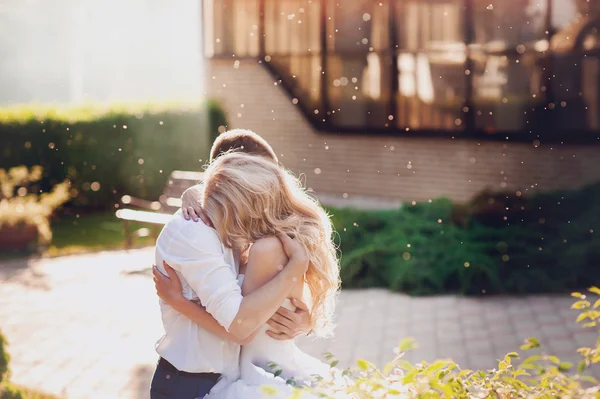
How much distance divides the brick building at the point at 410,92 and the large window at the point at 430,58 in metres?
0.02

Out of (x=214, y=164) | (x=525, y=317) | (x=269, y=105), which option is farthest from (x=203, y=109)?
(x=214, y=164)

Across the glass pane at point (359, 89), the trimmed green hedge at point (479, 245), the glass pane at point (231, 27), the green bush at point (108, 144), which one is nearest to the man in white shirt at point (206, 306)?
the trimmed green hedge at point (479, 245)

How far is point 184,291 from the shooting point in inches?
117

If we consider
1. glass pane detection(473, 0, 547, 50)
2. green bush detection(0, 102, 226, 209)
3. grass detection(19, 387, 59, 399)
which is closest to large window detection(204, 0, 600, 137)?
glass pane detection(473, 0, 547, 50)

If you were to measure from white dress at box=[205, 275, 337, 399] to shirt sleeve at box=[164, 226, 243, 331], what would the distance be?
7.2 inches

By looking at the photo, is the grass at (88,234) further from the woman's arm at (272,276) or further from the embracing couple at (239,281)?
the woman's arm at (272,276)

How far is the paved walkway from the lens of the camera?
5.87 metres

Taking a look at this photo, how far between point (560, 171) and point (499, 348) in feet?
20.8

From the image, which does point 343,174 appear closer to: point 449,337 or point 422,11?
point 422,11

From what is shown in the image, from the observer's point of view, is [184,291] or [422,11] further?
[422,11]

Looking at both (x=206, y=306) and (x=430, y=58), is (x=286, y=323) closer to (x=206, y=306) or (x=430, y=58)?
(x=206, y=306)

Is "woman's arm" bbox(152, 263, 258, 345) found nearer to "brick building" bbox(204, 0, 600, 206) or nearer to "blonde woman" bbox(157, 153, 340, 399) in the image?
"blonde woman" bbox(157, 153, 340, 399)

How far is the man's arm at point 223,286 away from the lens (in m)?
2.78

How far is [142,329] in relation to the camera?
276 inches
